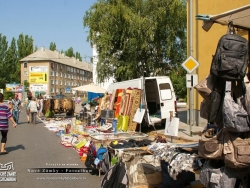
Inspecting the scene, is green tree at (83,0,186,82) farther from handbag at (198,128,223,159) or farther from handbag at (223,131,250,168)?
handbag at (223,131,250,168)

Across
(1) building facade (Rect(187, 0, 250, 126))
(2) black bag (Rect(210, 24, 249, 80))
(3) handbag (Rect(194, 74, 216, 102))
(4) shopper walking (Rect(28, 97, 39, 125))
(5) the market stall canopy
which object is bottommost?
(4) shopper walking (Rect(28, 97, 39, 125))

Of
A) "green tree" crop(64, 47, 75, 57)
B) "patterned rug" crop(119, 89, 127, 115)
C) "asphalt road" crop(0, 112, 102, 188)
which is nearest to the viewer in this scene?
"asphalt road" crop(0, 112, 102, 188)

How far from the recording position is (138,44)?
23.1m

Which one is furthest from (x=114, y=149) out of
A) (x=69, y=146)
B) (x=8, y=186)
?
(x=69, y=146)

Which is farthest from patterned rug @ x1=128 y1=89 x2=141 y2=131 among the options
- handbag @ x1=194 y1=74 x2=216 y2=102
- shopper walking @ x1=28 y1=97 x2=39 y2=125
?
handbag @ x1=194 y1=74 x2=216 y2=102

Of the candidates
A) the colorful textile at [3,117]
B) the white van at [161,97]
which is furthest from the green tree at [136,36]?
the colorful textile at [3,117]

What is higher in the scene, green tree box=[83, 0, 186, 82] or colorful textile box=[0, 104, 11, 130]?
green tree box=[83, 0, 186, 82]

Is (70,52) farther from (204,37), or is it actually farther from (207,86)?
(207,86)

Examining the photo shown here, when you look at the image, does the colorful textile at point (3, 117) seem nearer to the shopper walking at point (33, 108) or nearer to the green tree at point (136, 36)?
the shopper walking at point (33, 108)

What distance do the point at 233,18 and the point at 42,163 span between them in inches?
251

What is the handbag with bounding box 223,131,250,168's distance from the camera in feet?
9.66

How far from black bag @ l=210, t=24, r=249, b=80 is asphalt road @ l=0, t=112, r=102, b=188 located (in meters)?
3.96

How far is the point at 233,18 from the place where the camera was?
350 cm

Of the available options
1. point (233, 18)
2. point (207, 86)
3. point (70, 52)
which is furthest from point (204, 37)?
point (70, 52)
